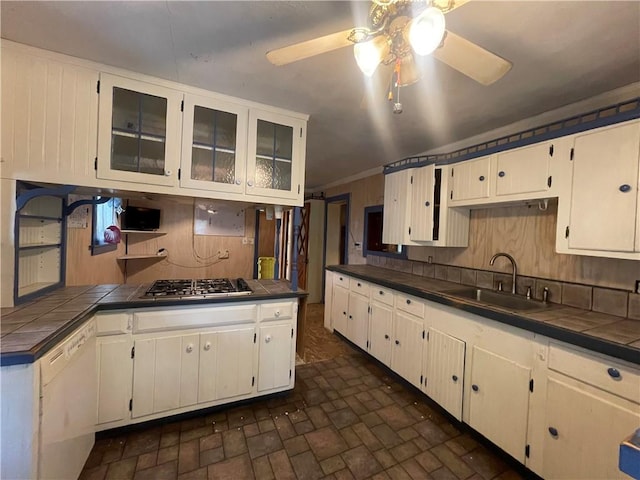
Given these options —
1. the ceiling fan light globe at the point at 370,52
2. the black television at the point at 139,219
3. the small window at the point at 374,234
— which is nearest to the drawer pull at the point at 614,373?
the ceiling fan light globe at the point at 370,52

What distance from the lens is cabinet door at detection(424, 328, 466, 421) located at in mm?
1966

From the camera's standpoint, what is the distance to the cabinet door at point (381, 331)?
106 inches

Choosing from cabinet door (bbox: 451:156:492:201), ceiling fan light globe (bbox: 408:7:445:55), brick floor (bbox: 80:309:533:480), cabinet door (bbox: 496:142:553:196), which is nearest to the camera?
ceiling fan light globe (bbox: 408:7:445:55)

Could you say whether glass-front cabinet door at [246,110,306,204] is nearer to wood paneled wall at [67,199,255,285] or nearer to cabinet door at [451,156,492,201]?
wood paneled wall at [67,199,255,285]

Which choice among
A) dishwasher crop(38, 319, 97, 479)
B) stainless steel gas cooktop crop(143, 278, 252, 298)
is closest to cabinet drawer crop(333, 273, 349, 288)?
stainless steel gas cooktop crop(143, 278, 252, 298)

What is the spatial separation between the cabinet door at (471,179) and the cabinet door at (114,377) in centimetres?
283

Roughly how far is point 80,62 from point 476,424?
346cm

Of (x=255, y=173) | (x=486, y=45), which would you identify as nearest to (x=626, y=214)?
(x=486, y=45)

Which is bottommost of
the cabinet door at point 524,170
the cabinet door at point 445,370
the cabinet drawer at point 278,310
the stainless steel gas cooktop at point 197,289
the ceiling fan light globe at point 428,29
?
the cabinet door at point 445,370

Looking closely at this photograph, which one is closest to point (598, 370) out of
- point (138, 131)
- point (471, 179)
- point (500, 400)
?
point (500, 400)

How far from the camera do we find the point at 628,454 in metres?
0.62

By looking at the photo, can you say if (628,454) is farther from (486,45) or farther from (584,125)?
(584,125)

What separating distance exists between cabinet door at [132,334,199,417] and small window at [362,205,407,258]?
8.73 ft

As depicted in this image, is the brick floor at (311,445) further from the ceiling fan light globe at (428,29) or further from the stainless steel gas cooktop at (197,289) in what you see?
the ceiling fan light globe at (428,29)
